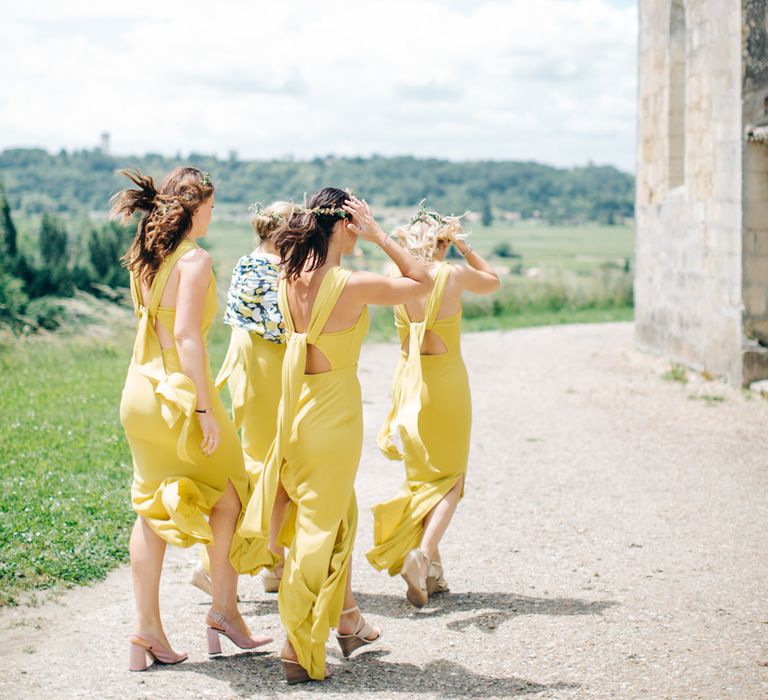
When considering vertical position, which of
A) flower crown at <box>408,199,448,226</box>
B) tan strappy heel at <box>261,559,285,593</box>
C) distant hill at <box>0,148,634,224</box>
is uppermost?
distant hill at <box>0,148,634,224</box>

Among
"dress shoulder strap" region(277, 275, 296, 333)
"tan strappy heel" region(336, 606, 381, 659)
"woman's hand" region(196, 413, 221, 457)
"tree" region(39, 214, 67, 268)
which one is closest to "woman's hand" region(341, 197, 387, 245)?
"dress shoulder strap" region(277, 275, 296, 333)

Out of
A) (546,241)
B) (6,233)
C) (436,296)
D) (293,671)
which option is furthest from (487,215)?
(293,671)

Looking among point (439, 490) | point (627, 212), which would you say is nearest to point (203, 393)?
point (439, 490)

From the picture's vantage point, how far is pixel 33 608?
5625mm

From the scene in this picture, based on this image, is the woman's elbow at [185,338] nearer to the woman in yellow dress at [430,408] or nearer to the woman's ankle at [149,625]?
the woman's ankle at [149,625]

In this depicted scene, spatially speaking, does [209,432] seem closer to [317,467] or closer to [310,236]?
[317,467]

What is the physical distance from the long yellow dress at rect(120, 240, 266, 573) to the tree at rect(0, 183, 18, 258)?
17.1 m

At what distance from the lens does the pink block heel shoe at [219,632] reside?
191 inches

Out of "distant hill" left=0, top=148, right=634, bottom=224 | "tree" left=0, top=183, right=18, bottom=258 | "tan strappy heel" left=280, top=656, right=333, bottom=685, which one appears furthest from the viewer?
"distant hill" left=0, top=148, right=634, bottom=224

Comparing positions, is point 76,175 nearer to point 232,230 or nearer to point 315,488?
point 232,230

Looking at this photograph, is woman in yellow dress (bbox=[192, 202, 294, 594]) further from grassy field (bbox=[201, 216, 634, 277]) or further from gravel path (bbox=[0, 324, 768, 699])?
grassy field (bbox=[201, 216, 634, 277])

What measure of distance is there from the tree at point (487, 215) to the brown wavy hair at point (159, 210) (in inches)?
2658

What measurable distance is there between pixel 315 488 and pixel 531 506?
3475 millimetres

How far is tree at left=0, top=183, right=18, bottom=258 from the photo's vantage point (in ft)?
67.9
